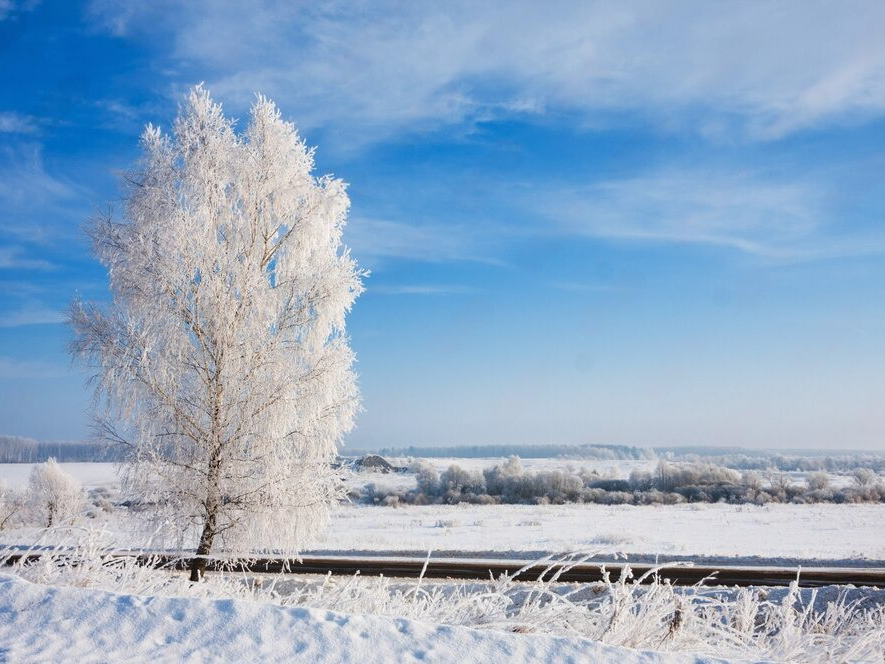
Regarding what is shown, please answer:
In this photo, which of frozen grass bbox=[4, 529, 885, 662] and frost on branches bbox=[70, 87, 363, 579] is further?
frost on branches bbox=[70, 87, 363, 579]

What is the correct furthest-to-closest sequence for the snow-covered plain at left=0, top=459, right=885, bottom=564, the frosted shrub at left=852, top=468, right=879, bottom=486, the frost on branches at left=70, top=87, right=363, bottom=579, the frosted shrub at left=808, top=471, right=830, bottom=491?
the frosted shrub at left=852, top=468, right=879, bottom=486, the frosted shrub at left=808, top=471, right=830, bottom=491, the snow-covered plain at left=0, top=459, right=885, bottom=564, the frost on branches at left=70, top=87, right=363, bottom=579

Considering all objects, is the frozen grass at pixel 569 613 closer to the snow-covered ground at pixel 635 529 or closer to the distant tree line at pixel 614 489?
the snow-covered ground at pixel 635 529

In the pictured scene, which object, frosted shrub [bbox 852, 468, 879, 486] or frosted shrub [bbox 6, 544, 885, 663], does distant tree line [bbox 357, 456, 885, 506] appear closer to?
frosted shrub [bbox 852, 468, 879, 486]

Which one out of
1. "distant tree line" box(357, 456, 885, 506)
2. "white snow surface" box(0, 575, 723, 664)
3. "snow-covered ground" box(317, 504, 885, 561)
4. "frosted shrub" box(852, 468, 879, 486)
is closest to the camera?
"white snow surface" box(0, 575, 723, 664)

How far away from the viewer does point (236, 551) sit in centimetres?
1070

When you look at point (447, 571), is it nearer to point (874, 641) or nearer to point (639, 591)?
point (639, 591)

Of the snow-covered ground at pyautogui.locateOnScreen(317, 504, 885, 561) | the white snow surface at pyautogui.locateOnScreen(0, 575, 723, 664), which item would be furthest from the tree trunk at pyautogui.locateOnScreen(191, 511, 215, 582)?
the snow-covered ground at pyautogui.locateOnScreen(317, 504, 885, 561)

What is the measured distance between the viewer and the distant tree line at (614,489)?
56094mm

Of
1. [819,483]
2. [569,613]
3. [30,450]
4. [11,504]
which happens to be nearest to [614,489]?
[819,483]

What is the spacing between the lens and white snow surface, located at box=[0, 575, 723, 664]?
278cm

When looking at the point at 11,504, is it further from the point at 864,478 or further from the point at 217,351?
the point at 864,478

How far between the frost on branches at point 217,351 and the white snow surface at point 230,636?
7721mm

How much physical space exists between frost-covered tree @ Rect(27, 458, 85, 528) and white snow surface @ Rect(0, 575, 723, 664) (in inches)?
1330

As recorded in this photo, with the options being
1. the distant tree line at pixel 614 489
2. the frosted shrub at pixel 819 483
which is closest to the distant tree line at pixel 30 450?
the distant tree line at pixel 614 489
